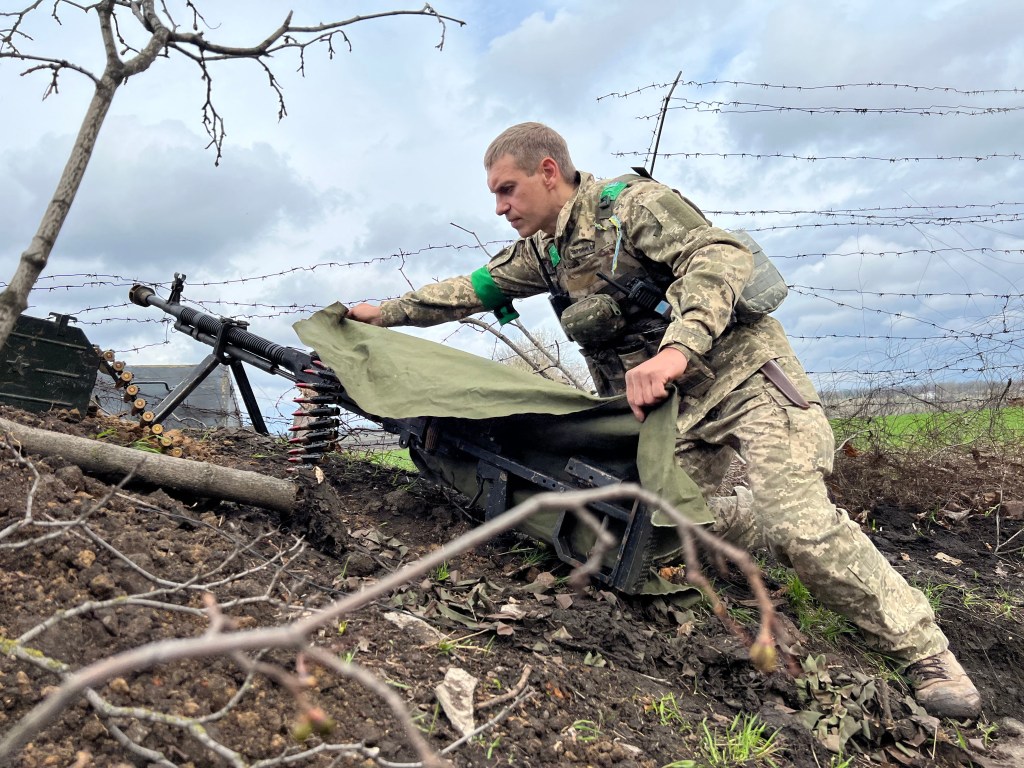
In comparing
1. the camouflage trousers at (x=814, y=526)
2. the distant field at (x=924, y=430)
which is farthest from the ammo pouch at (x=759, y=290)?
the distant field at (x=924, y=430)

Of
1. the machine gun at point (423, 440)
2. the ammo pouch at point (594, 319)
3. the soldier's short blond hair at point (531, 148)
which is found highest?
the soldier's short blond hair at point (531, 148)

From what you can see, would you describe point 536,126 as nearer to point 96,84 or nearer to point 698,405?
point 698,405

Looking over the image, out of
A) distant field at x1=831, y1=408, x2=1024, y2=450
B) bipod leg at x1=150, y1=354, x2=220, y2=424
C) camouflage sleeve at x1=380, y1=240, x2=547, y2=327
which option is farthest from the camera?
distant field at x1=831, y1=408, x2=1024, y2=450

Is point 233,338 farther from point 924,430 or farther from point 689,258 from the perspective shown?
point 924,430

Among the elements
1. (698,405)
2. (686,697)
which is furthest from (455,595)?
(698,405)

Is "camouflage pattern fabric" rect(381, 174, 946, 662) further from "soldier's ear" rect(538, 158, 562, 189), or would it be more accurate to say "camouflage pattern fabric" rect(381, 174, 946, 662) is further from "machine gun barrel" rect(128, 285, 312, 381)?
"machine gun barrel" rect(128, 285, 312, 381)

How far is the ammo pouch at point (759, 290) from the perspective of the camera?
11.7 feet

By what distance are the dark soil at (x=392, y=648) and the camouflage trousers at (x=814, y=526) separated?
0.69ft

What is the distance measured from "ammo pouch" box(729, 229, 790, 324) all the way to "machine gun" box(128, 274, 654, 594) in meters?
0.95

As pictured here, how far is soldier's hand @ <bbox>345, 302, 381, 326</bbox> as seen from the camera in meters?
4.66

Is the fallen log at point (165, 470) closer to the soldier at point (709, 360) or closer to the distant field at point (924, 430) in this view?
the soldier at point (709, 360)

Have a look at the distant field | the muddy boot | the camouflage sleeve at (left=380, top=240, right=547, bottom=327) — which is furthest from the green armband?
the distant field

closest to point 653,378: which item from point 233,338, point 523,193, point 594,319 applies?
point 594,319

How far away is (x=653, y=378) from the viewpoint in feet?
10.2
